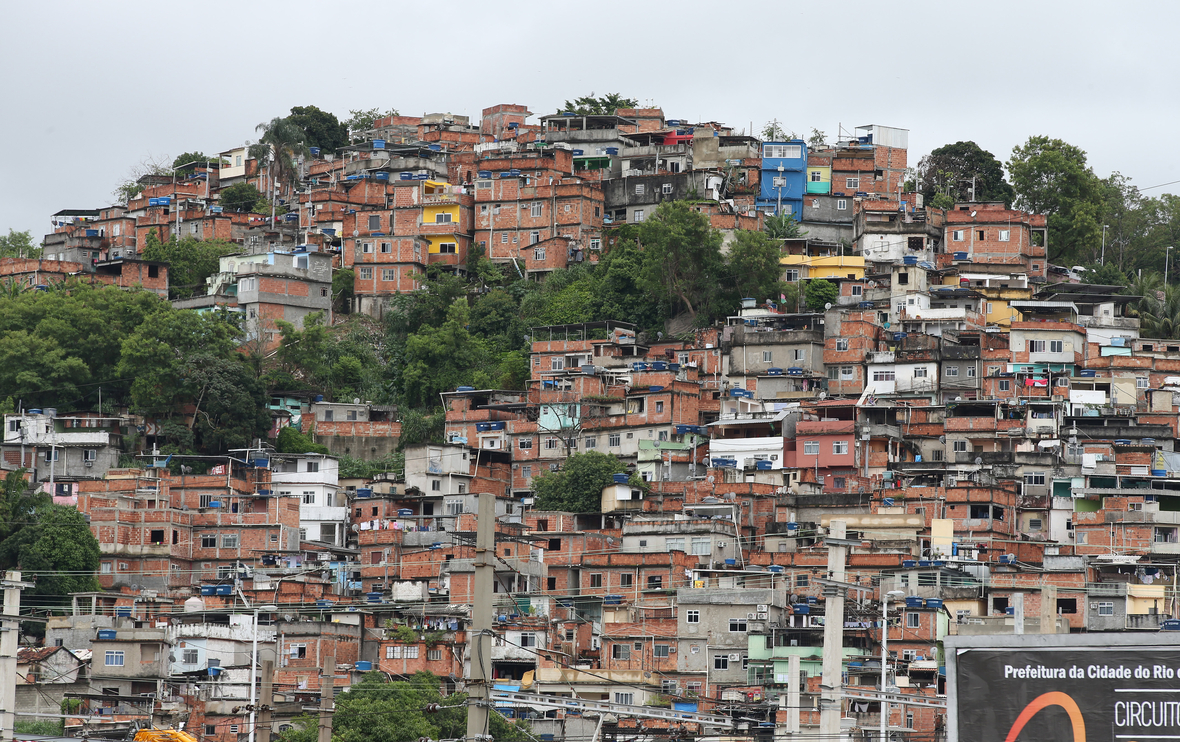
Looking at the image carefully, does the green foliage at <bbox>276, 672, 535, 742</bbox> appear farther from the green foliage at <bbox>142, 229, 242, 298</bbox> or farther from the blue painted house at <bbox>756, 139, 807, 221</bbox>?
the green foliage at <bbox>142, 229, 242, 298</bbox>

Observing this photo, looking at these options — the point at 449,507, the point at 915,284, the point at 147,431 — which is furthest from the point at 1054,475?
the point at 147,431

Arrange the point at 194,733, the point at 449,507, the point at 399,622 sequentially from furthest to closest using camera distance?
1. the point at 449,507
2. the point at 399,622
3. the point at 194,733

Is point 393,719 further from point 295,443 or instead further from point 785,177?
point 785,177

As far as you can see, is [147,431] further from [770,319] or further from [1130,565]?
[1130,565]

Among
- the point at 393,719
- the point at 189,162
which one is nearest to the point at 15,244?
the point at 189,162

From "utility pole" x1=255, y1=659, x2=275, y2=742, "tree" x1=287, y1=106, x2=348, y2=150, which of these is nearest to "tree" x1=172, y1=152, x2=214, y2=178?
"tree" x1=287, y1=106, x2=348, y2=150
